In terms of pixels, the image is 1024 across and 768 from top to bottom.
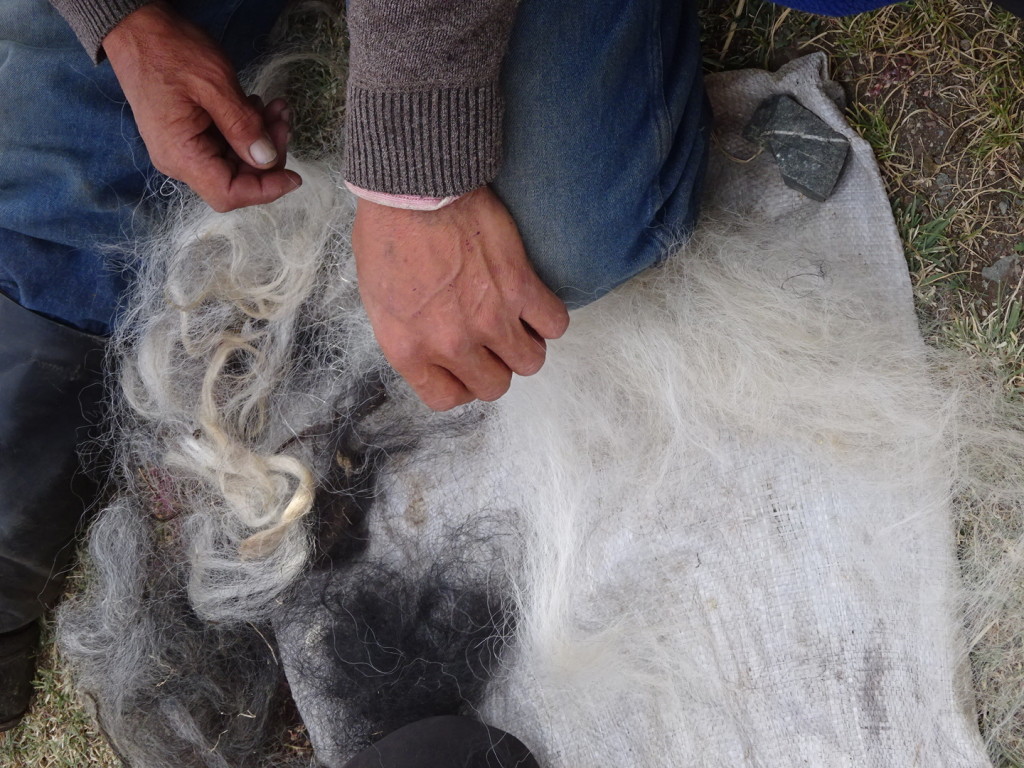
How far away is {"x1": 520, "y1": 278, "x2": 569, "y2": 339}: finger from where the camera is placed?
969mm

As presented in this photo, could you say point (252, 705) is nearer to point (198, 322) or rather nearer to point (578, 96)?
point (198, 322)

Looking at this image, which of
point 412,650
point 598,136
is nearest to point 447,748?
point 412,650

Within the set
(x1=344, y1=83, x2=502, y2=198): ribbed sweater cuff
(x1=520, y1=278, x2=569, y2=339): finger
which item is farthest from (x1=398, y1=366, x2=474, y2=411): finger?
(x1=344, y1=83, x2=502, y2=198): ribbed sweater cuff

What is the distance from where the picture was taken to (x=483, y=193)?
3.10 ft

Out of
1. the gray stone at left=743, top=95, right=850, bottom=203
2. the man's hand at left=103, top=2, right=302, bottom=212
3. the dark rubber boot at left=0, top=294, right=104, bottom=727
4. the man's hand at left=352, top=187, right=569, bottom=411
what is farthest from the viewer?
the dark rubber boot at left=0, top=294, right=104, bottom=727

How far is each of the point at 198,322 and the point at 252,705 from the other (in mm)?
614

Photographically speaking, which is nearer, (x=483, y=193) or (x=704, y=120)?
(x=483, y=193)

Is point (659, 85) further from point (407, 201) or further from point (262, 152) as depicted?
point (262, 152)

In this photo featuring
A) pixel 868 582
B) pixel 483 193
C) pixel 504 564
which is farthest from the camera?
pixel 504 564

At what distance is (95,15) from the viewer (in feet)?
3.39

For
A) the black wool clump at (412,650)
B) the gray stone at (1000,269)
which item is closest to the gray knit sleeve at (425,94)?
the black wool clump at (412,650)

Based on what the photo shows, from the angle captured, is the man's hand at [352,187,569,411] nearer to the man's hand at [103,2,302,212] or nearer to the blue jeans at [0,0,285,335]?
the man's hand at [103,2,302,212]

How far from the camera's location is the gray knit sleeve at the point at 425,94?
798 mm

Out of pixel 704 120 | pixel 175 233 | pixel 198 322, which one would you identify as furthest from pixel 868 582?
pixel 175 233
